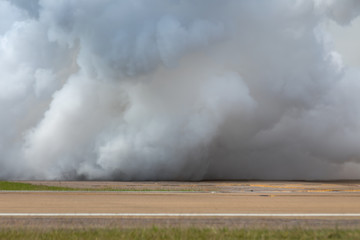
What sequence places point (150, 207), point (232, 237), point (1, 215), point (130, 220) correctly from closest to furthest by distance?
point (232, 237) → point (130, 220) → point (1, 215) → point (150, 207)

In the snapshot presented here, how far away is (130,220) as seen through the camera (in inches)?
637

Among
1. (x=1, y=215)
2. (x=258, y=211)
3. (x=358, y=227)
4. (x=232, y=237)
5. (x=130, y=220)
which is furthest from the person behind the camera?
(x=258, y=211)

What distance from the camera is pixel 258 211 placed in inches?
752

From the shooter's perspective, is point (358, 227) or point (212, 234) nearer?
point (212, 234)

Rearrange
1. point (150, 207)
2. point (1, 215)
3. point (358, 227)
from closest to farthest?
point (358, 227) → point (1, 215) → point (150, 207)

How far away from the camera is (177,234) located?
12.9 meters

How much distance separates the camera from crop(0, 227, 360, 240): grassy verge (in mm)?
12523

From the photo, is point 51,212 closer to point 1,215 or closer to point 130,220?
point 1,215

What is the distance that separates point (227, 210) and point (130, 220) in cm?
511

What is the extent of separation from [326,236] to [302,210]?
7.04 meters

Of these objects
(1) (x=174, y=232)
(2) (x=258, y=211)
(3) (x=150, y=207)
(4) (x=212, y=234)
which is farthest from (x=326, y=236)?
(3) (x=150, y=207)

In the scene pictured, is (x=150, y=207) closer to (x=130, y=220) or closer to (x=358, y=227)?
(x=130, y=220)

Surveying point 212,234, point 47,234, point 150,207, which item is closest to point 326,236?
point 212,234

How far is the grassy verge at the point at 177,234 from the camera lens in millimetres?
12523
